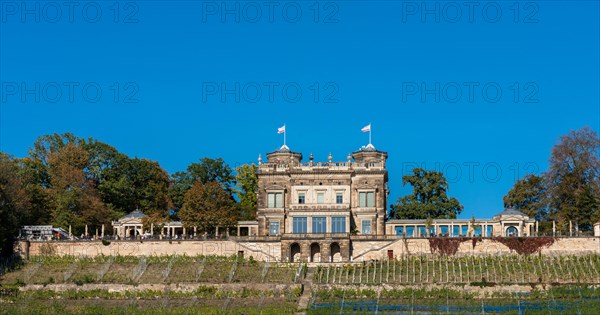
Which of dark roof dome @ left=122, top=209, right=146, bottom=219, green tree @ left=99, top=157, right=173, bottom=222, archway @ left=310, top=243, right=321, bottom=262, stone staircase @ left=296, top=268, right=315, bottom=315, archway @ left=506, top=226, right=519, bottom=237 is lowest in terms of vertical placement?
stone staircase @ left=296, top=268, right=315, bottom=315

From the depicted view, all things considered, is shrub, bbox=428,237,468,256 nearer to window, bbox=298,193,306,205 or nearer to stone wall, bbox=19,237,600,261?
stone wall, bbox=19,237,600,261

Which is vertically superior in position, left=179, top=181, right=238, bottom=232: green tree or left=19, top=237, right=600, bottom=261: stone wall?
left=179, top=181, right=238, bottom=232: green tree

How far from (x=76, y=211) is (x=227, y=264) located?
14.3 m

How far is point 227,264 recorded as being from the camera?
64312 mm

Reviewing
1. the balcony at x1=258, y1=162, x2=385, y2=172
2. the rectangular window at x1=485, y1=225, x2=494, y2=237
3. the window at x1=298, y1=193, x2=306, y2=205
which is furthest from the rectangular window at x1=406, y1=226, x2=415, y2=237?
the window at x1=298, y1=193, x2=306, y2=205

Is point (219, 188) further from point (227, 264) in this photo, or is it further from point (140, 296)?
point (140, 296)

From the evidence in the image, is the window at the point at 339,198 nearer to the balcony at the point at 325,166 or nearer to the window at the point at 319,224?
the window at the point at 319,224

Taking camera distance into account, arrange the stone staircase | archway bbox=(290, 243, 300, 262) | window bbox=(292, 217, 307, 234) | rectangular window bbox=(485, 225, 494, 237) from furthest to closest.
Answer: rectangular window bbox=(485, 225, 494, 237)
window bbox=(292, 217, 307, 234)
archway bbox=(290, 243, 300, 262)
the stone staircase

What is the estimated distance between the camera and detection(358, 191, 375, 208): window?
7000 cm

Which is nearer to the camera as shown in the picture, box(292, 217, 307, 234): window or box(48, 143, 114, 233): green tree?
box(292, 217, 307, 234): window

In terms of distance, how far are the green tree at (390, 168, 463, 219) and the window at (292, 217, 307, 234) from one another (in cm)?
819

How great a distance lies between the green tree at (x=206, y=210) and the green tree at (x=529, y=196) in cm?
1966

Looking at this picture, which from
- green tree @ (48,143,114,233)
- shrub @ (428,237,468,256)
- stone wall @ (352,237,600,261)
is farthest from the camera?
green tree @ (48,143,114,233)

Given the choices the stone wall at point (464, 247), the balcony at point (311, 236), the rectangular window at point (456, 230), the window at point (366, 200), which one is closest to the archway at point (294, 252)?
the balcony at point (311, 236)
